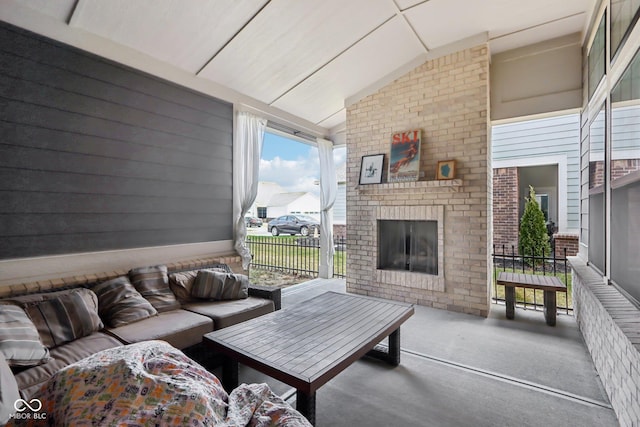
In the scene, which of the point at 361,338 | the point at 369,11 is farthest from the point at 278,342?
the point at 369,11

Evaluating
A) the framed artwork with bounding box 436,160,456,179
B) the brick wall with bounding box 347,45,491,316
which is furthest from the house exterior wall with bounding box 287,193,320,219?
the framed artwork with bounding box 436,160,456,179

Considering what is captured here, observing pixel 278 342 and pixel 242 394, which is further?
pixel 278 342

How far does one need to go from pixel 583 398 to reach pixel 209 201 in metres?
3.84

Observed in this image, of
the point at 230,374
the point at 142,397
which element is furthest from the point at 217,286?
the point at 142,397

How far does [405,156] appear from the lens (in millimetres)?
4320

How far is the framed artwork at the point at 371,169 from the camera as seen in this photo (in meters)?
4.56

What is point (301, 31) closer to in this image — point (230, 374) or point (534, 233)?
point (230, 374)

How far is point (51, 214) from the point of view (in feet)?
8.14

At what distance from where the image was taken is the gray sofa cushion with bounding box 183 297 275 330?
2.62 meters

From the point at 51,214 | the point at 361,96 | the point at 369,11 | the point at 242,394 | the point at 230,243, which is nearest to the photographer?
the point at 242,394

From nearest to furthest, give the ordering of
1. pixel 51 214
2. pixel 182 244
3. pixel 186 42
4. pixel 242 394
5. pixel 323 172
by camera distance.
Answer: pixel 242 394 < pixel 51 214 < pixel 186 42 < pixel 182 244 < pixel 323 172

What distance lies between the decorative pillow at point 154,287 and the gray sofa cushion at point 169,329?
16cm

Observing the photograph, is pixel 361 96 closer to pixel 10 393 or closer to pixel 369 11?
pixel 369 11

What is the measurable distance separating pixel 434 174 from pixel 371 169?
0.93 metres
